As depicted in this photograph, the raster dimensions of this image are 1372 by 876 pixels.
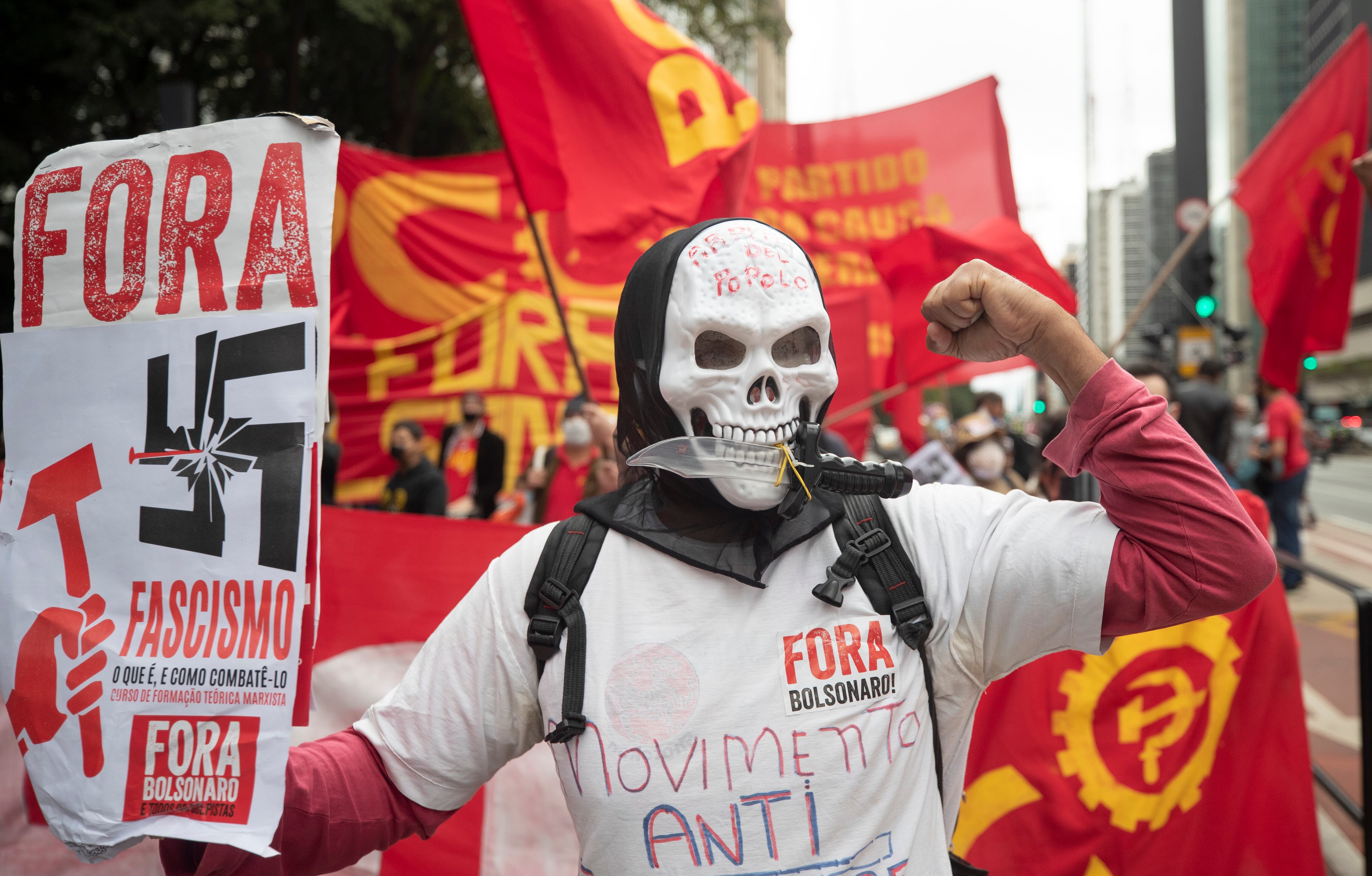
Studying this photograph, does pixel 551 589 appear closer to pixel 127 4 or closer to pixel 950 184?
pixel 950 184

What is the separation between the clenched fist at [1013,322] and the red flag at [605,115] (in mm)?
2627

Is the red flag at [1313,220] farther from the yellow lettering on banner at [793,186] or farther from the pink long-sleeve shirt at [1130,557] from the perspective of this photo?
the pink long-sleeve shirt at [1130,557]

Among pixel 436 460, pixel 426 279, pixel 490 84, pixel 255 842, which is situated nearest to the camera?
pixel 255 842

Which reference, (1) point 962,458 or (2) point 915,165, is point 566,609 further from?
(2) point 915,165

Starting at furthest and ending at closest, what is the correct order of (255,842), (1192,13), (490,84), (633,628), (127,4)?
1. (1192,13)
2. (127,4)
3. (490,84)
4. (633,628)
5. (255,842)

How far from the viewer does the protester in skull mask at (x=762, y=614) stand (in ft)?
4.44

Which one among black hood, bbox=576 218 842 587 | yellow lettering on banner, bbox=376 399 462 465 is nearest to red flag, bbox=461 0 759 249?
black hood, bbox=576 218 842 587

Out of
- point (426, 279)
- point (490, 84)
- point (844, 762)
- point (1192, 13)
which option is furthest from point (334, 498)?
point (1192, 13)

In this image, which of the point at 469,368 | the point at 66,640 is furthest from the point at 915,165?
the point at 66,640

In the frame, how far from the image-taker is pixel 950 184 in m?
7.02

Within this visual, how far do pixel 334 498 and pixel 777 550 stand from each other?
6971mm

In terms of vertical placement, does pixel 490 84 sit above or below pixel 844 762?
above

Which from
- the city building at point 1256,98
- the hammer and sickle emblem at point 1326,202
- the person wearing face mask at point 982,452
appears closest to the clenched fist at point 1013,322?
the person wearing face mask at point 982,452

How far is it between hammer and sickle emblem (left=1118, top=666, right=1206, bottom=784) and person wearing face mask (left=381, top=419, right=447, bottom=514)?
395 centimetres
